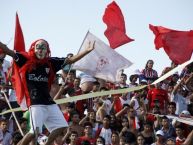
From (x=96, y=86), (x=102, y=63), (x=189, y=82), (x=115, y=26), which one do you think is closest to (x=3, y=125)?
(x=96, y=86)

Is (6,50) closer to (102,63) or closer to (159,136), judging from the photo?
(159,136)

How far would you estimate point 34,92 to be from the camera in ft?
46.9

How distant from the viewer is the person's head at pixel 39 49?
1423cm

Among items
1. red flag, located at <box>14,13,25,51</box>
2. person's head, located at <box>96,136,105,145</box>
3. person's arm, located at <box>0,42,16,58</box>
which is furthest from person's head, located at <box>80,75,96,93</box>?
person's arm, located at <box>0,42,16,58</box>

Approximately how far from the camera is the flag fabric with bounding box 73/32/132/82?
1897cm

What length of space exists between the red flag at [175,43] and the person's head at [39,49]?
20.6 feet

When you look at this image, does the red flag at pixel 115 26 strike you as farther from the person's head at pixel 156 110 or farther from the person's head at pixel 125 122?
the person's head at pixel 125 122

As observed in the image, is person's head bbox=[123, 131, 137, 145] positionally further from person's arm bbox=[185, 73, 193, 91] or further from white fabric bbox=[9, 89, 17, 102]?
person's arm bbox=[185, 73, 193, 91]

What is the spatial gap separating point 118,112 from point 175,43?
2.50 meters

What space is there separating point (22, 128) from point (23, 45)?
105 inches

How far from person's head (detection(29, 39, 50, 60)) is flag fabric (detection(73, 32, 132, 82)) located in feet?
14.2

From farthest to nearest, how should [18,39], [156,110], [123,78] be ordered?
[123,78] < [156,110] < [18,39]

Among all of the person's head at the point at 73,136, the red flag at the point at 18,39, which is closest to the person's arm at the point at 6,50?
the red flag at the point at 18,39

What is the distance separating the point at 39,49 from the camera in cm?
1422
